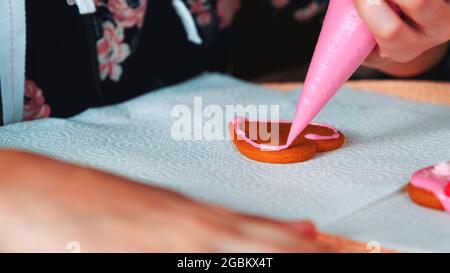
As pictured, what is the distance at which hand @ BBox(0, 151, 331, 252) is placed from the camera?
1.44 feet

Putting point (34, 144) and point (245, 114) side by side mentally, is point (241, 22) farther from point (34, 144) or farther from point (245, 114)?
point (34, 144)

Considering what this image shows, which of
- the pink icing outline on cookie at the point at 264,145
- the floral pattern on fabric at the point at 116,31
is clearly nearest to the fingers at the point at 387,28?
the pink icing outline on cookie at the point at 264,145

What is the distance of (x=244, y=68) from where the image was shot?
1203 millimetres

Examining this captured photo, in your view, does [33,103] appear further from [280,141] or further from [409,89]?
[409,89]

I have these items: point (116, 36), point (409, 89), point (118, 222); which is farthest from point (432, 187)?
point (116, 36)

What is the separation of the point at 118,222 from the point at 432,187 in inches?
10.1

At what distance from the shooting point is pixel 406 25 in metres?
0.61

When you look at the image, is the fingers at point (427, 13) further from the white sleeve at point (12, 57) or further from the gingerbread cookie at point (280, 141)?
the white sleeve at point (12, 57)

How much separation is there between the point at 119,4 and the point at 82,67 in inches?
3.8

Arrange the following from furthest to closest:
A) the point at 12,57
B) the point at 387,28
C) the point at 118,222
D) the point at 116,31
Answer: the point at 116,31
the point at 12,57
the point at 387,28
the point at 118,222

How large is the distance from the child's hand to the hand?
0.21 m

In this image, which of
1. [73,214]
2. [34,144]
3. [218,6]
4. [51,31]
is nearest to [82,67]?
[51,31]

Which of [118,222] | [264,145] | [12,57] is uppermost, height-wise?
[12,57]

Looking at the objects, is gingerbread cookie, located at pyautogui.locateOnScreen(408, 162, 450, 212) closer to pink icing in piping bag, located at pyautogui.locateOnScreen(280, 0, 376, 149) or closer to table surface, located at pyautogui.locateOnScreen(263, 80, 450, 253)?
pink icing in piping bag, located at pyautogui.locateOnScreen(280, 0, 376, 149)
